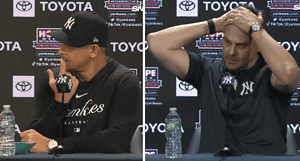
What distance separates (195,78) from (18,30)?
1733 millimetres

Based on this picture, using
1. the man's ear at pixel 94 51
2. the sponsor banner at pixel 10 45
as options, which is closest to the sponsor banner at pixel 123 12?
the sponsor banner at pixel 10 45

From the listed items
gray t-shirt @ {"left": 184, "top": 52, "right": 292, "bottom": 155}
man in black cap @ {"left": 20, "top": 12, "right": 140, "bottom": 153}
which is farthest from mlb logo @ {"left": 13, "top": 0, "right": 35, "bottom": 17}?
gray t-shirt @ {"left": 184, "top": 52, "right": 292, "bottom": 155}

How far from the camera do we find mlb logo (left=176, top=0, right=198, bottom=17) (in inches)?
140

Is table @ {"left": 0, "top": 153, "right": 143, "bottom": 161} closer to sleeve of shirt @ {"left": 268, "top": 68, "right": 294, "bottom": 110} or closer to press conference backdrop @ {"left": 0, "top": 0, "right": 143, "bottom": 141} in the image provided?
sleeve of shirt @ {"left": 268, "top": 68, "right": 294, "bottom": 110}

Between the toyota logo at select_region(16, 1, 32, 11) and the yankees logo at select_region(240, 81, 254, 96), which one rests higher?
the toyota logo at select_region(16, 1, 32, 11)

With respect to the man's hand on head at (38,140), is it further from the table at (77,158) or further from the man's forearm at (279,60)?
the man's forearm at (279,60)

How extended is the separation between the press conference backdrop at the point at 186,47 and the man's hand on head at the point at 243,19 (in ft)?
3.52

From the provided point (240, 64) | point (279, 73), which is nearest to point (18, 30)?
point (240, 64)

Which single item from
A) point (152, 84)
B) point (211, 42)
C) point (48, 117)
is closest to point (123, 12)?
point (152, 84)

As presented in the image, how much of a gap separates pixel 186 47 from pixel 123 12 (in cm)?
60

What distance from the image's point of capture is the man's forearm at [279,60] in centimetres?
227

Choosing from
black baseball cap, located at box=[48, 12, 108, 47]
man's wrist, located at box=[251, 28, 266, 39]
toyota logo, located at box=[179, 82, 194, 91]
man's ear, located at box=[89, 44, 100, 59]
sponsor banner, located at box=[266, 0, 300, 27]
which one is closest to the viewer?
man's wrist, located at box=[251, 28, 266, 39]

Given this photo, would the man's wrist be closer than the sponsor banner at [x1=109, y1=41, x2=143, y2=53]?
Yes

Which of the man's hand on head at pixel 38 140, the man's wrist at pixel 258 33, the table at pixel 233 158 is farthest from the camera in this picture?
the man's wrist at pixel 258 33
